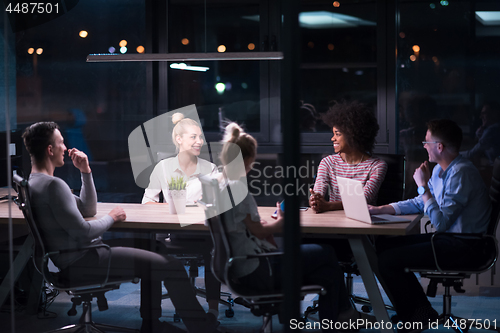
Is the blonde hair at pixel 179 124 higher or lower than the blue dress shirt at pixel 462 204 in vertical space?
higher

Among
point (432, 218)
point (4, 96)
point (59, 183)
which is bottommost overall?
point (432, 218)

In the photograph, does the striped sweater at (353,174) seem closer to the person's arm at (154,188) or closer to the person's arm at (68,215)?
the person's arm at (154,188)

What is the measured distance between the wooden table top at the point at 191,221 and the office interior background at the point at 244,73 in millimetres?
209

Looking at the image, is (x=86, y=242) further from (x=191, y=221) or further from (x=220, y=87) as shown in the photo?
(x=220, y=87)

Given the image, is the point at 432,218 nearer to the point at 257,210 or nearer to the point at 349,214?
the point at 349,214

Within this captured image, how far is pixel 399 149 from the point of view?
16.1 feet

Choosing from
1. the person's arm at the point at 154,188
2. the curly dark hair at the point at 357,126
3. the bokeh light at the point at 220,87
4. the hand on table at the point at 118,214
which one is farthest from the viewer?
the bokeh light at the point at 220,87

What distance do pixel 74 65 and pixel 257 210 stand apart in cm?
182

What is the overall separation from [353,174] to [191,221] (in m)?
1.24

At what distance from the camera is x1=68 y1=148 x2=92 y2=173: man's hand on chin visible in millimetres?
3117

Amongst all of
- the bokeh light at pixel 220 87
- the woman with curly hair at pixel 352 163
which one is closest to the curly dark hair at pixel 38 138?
the bokeh light at pixel 220 87

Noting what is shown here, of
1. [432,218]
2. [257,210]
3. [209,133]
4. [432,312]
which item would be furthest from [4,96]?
[432,312]

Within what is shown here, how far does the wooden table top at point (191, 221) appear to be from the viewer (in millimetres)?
2736

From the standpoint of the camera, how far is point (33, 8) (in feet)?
10.5
